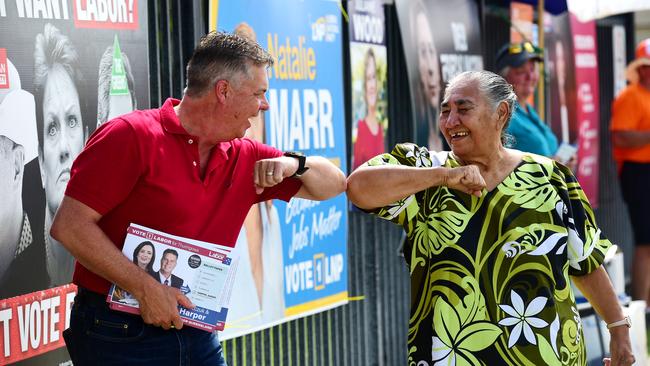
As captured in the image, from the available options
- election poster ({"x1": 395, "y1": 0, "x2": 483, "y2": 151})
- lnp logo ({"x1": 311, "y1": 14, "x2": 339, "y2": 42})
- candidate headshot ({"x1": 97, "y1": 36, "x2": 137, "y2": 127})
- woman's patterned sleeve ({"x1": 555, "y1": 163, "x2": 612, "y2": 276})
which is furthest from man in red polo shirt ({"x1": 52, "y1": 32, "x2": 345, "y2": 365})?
election poster ({"x1": 395, "y1": 0, "x2": 483, "y2": 151})

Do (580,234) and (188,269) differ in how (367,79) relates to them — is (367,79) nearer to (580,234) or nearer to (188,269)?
(580,234)

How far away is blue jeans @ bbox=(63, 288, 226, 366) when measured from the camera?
138 inches

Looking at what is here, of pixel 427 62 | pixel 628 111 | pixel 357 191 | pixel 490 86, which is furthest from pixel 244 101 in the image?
pixel 628 111

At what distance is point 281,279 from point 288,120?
79 cm

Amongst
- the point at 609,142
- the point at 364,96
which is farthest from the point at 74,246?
the point at 609,142

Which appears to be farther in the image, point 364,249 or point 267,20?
point 364,249

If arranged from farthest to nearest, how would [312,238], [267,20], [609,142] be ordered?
[609,142] → [312,238] → [267,20]

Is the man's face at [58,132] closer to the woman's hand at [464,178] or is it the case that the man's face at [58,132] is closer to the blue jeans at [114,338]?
the blue jeans at [114,338]

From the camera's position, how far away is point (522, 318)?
3.93 meters

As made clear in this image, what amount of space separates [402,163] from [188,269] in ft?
2.82

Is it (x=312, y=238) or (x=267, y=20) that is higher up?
(x=267, y=20)

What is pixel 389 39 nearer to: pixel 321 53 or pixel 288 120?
pixel 321 53

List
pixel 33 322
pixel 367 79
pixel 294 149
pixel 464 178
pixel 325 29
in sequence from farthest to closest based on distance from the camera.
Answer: pixel 367 79, pixel 325 29, pixel 294 149, pixel 33 322, pixel 464 178

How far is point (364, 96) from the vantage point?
6695 millimetres
